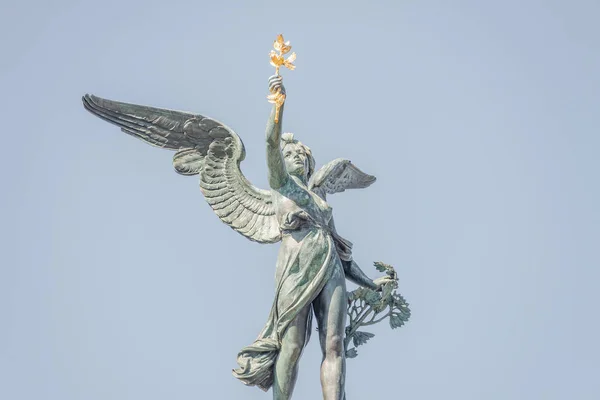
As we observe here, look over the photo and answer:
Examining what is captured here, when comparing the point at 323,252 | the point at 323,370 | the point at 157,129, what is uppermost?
the point at 157,129

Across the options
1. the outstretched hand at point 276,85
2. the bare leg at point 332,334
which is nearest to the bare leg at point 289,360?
the bare leg at point 332,334

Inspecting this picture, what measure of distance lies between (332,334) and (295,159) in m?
2.20

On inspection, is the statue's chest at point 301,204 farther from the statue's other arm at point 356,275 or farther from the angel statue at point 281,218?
the statue's other arm at point 356,275

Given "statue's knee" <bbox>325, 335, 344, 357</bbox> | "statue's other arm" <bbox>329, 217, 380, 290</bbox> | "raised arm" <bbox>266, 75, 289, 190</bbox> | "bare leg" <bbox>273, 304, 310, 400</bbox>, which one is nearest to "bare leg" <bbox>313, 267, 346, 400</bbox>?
"statue's knee" <bbox>325, 335, 344, 357</bbox>

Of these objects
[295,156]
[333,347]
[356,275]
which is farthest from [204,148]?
[333,347]

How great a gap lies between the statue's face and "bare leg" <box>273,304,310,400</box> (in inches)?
70.0

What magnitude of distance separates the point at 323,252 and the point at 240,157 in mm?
1756

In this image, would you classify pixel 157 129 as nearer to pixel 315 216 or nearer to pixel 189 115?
pixel 189 115

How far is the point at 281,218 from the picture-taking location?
19797 mm

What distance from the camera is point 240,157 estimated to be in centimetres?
2058

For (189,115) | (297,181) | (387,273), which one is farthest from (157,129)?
(387,273)

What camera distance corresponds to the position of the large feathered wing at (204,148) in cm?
2050

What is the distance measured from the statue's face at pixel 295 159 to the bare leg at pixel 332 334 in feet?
4.63

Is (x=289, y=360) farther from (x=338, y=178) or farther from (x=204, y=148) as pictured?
(x=204, y=148)
